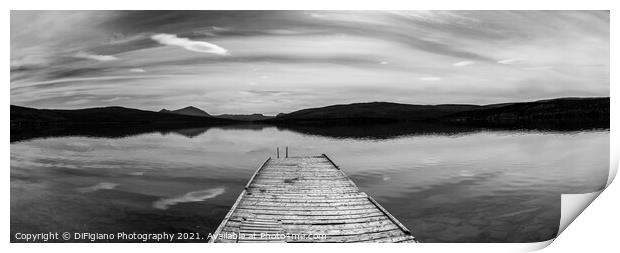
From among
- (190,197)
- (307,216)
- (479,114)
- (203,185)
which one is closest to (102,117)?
(190,197)

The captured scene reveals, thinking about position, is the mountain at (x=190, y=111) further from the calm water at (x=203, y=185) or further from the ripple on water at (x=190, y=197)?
the ripple on water at (x=190, y=197)

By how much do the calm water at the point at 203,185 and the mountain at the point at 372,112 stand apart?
0.91 feet

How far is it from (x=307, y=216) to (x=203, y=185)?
1247 mm

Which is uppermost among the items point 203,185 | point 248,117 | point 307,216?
point 248,117

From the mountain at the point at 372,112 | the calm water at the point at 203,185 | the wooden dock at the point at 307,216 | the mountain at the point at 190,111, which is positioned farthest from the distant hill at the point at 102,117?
the wooden dock at the point at 307,216

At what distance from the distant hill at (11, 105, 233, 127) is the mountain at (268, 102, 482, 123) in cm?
63

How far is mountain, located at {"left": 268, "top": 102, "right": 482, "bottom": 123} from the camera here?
2866mm

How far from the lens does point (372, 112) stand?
312cm

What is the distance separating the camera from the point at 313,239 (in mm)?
2496

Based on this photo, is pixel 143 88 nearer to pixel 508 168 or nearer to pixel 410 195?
pixel 410 195

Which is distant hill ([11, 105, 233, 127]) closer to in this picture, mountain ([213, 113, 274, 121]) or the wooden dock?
mountain ([213, 113, 274, 121])

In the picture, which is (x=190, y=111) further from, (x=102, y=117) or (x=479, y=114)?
(x=479, y=114)

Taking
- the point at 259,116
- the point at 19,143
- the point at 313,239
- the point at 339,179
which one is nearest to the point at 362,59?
the point at 259,116

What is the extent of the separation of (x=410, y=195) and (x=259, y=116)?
1939mm
